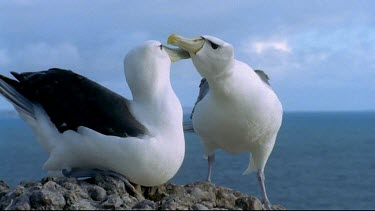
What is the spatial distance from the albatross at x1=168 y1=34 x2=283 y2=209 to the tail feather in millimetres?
1885

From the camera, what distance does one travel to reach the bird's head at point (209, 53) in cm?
745

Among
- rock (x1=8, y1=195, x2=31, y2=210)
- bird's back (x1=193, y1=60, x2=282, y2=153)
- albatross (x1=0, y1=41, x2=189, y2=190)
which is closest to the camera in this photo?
rock (x1=8, y1=195, x2=31, y2=210)

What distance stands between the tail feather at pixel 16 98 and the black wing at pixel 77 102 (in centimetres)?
5

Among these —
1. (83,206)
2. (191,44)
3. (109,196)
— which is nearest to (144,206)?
(109,196)

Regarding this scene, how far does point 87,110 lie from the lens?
7.38 meters

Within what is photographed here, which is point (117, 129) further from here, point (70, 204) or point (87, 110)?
point (70, 204)

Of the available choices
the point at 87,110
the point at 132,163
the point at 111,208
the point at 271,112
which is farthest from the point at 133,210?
the point at 271,112

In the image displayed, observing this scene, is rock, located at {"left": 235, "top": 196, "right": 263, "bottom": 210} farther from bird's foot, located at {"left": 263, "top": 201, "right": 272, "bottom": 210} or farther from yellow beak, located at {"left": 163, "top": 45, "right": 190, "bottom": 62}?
yellow beak, located at {"left": 163, "top": 45, "right": 190, "bottom": 62}

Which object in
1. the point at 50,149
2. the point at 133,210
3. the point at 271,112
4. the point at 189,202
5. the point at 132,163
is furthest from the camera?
the point at 271,112

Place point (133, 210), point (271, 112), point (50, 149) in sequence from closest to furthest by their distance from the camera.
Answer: point (133, 210)
point (50, 149)
point (271, 112)

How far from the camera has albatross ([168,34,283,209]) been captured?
7.49 metres

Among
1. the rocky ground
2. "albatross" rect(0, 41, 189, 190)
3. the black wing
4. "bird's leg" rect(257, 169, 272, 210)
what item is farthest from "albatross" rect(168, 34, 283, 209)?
the black wing

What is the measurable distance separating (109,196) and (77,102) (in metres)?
1.57

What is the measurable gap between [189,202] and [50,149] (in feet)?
6.94
